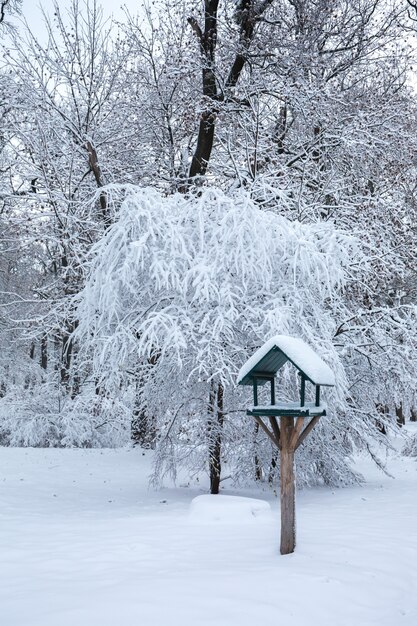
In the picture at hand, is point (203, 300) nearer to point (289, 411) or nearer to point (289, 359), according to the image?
point (289, 359)

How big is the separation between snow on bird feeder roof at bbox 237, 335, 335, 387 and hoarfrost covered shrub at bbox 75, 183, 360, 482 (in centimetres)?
155

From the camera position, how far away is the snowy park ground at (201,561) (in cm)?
431

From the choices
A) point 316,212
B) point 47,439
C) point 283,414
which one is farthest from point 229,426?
point 47,439

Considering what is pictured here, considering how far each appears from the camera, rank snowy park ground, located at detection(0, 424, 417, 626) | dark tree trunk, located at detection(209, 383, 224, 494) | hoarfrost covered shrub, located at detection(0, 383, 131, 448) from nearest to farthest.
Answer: snowy park ground, located at detection(0, 424, 417, 626) → dark tree trunk, located at detection(209, 383, 224, 494) → hoarfrost covered shrub, located at detection(0, 383, 131, 448)

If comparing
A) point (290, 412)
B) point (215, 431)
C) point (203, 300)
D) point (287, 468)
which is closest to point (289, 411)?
point (290, 412)

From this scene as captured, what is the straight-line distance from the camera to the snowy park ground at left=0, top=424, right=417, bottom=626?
4.31m

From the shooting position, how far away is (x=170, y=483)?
11.3m

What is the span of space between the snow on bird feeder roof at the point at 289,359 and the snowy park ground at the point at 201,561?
1.62 metres

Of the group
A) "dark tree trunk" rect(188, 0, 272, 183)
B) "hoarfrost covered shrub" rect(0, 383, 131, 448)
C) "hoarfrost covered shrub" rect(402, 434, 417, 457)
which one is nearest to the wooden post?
"dark tree trunk" rect(188, 0, 272, 183)

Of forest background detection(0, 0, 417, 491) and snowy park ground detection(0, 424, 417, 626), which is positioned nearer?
snowy park ground detection(0, 424, 417, 626)

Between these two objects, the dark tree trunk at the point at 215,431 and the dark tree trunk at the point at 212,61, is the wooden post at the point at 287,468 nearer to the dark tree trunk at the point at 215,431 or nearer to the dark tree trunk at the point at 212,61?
the dark tree trunk at the point at 215,431

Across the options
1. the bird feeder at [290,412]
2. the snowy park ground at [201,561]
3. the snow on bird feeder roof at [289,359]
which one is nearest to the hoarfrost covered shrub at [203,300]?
the snowy park ground at [201,561]

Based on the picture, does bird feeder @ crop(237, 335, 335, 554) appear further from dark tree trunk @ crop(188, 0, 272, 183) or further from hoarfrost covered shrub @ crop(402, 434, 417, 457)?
hoarfrost covered shrub @ crop(402, 434, 417, 457)

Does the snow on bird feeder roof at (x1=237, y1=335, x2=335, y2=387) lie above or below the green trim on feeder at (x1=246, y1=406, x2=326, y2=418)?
above
